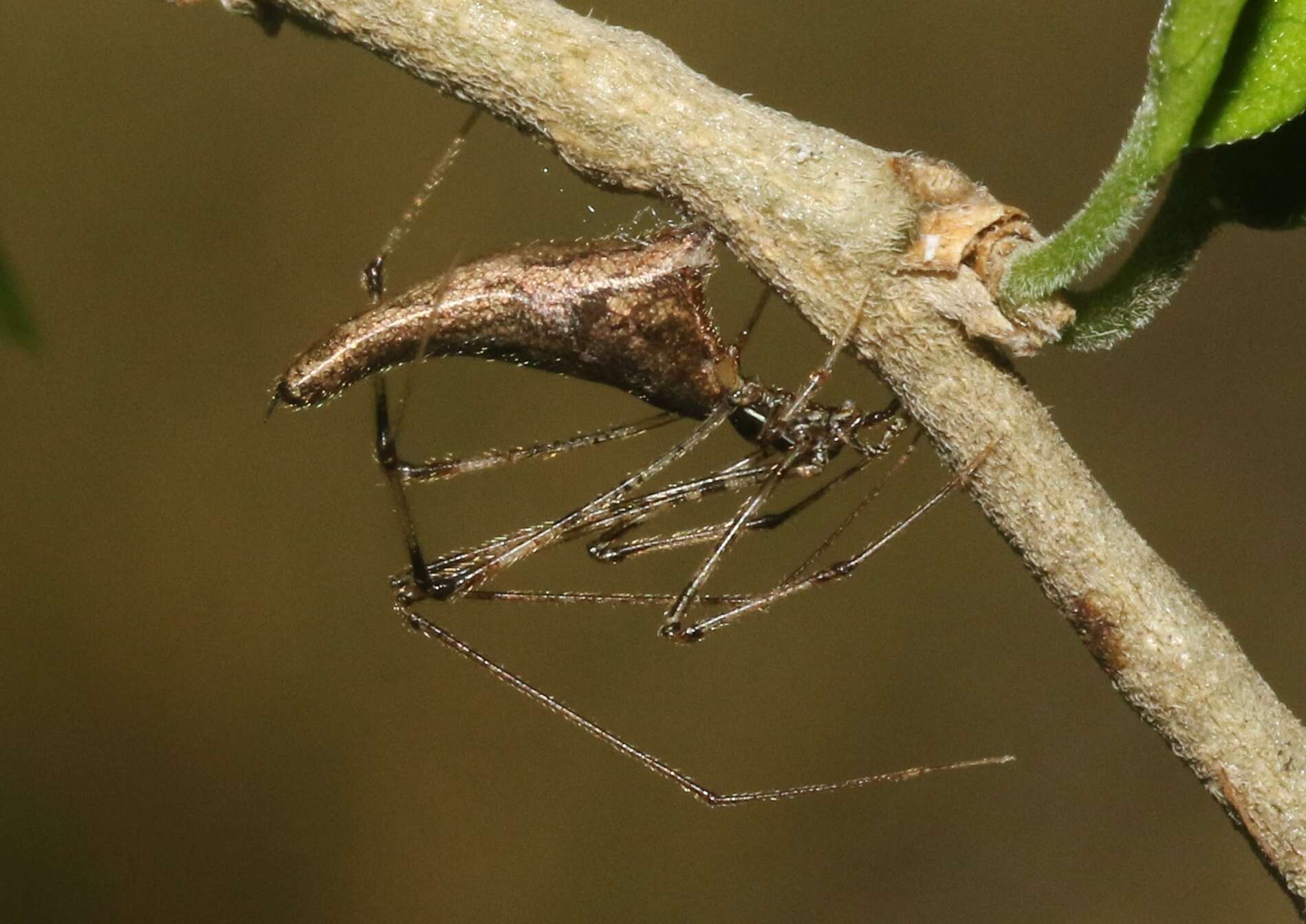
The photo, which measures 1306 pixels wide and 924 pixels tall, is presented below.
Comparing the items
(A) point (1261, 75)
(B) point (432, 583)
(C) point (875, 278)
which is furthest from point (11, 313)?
A: (A) point (1261, 75)

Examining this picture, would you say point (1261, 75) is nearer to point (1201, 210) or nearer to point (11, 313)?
point (1201, 210)

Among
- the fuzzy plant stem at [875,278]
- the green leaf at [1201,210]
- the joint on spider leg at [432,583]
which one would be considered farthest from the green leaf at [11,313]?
the green leaf at [1201,210]

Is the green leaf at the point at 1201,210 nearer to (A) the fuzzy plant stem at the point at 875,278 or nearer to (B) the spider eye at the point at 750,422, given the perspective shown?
(A) the fuzzy plant stem at the point at 875,278

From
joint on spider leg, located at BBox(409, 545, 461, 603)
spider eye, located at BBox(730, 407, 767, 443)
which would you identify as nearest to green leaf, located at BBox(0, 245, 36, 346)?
joint on spider leg, located at BBox(409, 545, 461, 603)

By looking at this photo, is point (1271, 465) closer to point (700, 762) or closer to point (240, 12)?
point (700, 762)

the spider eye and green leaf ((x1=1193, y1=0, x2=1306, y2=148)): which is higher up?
green leaf ((x1=1193, y1=0, x2=1306, y2=148))

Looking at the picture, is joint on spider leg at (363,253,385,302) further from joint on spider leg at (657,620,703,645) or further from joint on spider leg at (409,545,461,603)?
joint on spider leg at (657,620,703,645)
